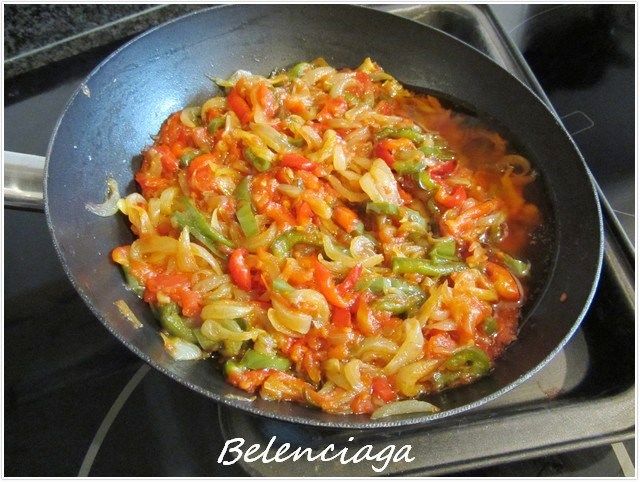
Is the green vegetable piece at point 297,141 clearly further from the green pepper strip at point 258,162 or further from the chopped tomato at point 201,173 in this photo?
the chopped tomato at point 201,173

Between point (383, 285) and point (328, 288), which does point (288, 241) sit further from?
→ point (383, 285)

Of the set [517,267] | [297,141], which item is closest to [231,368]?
[297,141]

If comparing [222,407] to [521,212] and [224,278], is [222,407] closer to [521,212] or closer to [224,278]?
[224,278]

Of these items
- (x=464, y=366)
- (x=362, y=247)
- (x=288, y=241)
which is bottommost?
(x=464, y=366)

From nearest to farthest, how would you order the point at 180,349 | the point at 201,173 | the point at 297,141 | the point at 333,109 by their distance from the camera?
1. the point at 180,349
2. the point at 201,173
3. the point at 297,141
4. the point at 333,109

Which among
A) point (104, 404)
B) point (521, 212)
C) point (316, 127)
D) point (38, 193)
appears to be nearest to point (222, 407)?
point (104, 404)

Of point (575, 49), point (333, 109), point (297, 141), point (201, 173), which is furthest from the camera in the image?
point (575, 49)

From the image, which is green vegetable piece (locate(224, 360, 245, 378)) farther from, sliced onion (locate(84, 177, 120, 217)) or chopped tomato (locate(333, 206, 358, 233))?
sliced onion (locate(84, 177, 120, 217))
